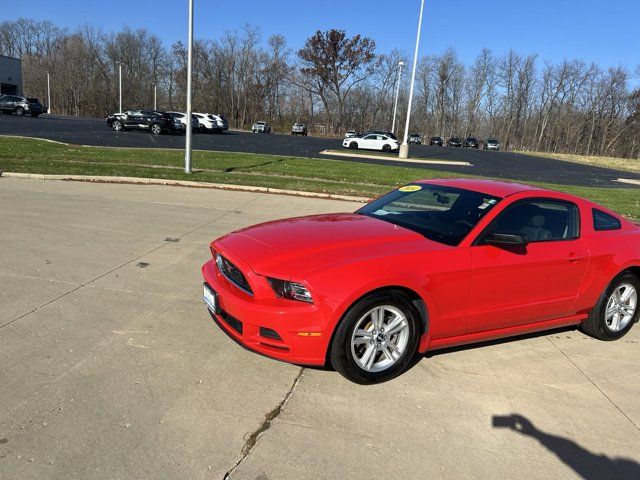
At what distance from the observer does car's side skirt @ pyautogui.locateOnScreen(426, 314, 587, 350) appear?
3713 mm

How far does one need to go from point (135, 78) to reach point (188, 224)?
88.6m

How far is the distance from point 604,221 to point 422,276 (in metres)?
2.27

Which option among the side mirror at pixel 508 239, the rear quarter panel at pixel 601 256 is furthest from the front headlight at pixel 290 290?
the rear quarter panel at pixel 601 256

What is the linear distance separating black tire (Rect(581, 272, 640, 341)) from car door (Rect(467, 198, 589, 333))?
344 millimetres

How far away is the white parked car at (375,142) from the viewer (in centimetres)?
3834

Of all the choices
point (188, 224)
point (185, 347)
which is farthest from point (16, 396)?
point (188, 224)

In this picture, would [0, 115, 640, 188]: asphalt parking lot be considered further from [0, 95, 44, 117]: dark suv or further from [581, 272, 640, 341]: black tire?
[581, 272, 640, 341]: black tire

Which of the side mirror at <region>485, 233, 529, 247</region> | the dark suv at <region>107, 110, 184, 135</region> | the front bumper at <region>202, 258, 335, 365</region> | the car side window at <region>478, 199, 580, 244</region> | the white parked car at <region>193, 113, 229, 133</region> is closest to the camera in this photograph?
the front bumper at <region>202, 258, 335, 365</region>

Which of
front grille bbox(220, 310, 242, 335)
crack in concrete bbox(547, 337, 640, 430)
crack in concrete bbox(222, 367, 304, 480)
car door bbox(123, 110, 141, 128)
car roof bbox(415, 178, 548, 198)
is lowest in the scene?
crack in concrete bbox(222, 367, 304, 480)

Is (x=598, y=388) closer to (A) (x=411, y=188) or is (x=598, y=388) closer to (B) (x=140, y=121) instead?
(A) (x=411, y=188)

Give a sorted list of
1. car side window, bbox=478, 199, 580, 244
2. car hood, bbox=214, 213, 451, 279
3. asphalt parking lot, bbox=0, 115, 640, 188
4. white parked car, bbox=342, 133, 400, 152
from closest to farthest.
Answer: car hood, bbox=214, 213, 451, 279
car side window, bbox=478, 199, 580, 244
asphalt parking lot, bbox=0, 115, 640, 188
white parked car, bbox=342, 133, 400, 152

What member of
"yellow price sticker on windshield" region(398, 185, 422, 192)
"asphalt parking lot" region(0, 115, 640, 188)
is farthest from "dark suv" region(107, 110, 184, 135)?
"yellow price sticker on windshield" region(398, 185, 422, 192)

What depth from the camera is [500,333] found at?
395 centimetres

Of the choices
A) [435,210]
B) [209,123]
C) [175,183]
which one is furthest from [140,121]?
[435,210]
